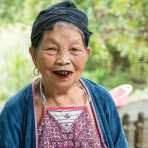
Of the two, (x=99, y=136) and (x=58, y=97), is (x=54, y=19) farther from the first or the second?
(x=99, y=136)

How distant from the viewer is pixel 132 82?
7066 mm

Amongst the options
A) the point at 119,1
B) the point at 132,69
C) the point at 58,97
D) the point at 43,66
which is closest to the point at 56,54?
the point at 43,66

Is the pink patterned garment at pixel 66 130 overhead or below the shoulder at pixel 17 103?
below

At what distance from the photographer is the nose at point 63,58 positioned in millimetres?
1754

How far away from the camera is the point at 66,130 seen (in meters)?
1.86

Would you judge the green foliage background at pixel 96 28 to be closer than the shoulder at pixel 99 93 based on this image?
No

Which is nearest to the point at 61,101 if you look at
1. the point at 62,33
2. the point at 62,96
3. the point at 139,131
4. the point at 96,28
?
the point at 62,96

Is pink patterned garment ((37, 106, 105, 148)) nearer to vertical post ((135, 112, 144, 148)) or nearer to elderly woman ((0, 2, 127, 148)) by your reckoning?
elderly woman ((0, 2, 127, 148))

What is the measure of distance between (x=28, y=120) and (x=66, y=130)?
0.15 metres

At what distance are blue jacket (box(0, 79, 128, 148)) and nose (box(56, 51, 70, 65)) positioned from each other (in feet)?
0.74

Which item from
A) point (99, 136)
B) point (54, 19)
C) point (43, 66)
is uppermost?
point (54, 19)

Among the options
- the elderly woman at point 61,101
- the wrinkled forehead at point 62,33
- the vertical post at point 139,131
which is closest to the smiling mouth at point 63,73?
the elderly woman at point 61,101

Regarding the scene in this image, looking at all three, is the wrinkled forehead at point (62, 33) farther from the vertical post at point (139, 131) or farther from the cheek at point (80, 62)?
the vertical post at point (139, 131)

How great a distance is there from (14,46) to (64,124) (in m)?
3.97
